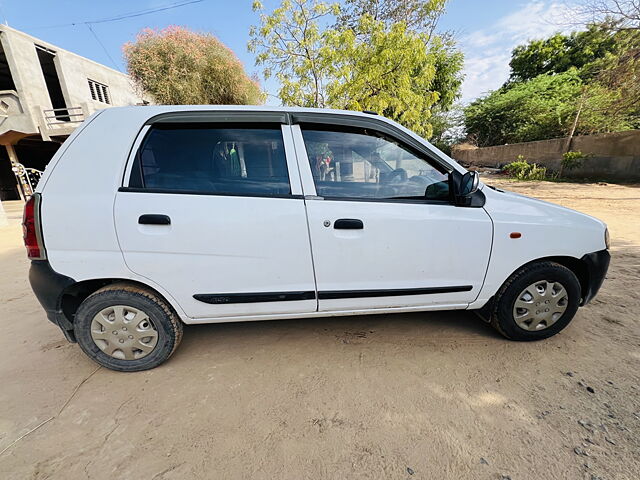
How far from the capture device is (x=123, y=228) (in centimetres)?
177

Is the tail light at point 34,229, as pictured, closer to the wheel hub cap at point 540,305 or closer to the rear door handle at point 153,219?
the rear door handle at point 153,219

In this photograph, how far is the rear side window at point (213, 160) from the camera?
1.85 metres

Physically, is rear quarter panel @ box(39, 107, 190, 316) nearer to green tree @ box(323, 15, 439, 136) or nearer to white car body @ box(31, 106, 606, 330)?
→ white car body @ box(31, 106, 606, 330)

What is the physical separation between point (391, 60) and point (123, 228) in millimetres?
7444

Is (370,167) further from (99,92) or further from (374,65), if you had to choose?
(99,92)

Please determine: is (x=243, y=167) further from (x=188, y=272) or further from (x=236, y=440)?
(x=236, y=440)

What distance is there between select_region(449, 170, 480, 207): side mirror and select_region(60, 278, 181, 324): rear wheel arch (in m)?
2.13

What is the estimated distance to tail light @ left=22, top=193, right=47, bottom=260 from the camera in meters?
1.75

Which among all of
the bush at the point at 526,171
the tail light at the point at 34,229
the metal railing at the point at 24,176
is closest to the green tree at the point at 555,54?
the bush at the point at 526,171

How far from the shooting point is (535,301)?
2.15 meters

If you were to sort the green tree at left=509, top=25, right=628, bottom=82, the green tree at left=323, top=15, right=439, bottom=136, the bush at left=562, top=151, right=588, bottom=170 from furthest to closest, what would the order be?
the green tree at left=509, top=25, right=628, bottom=82, the bush at left=562, top=151, right=588, bottom=170, the green tree at left=323, top=15, right=439, bottom=136

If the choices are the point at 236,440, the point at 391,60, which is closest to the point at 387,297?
the point at 236,440

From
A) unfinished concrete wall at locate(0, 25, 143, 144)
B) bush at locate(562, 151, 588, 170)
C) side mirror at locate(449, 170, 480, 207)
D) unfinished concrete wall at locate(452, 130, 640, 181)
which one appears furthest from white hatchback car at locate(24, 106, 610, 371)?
unfinished concrete wall at locate(0, 25, 143, 144)

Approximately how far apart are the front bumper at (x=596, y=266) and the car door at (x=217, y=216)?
84.4 inches
